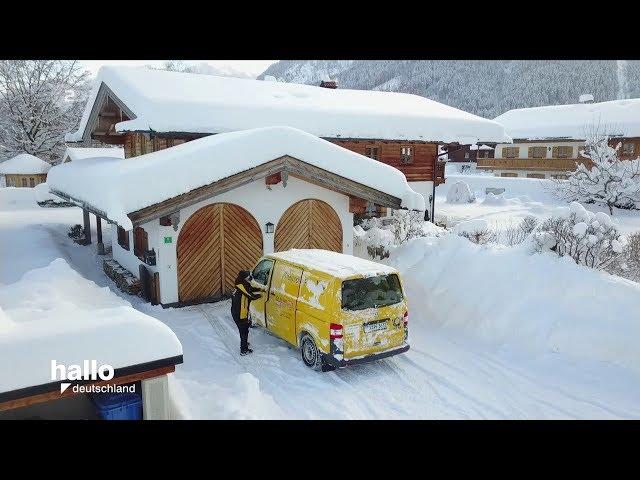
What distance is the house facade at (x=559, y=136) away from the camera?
3712 cm

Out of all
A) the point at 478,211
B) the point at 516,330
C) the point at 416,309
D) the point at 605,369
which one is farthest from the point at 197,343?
the point at 478,211

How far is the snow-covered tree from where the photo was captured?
3584 centimetres

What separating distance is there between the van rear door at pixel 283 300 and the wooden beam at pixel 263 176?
9.73 feet

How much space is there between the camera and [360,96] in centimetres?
2647

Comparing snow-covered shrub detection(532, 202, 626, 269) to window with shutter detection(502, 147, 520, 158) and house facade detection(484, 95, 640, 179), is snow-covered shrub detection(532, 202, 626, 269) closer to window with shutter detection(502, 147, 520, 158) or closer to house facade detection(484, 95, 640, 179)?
house facade detection(484, 95, 640, 179)

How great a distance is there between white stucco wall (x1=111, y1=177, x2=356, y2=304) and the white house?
3 centimetres

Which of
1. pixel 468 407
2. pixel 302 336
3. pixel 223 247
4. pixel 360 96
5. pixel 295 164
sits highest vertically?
pixel 360 96

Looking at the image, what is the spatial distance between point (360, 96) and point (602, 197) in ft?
49.5

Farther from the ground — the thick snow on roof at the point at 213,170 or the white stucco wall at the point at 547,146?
the white stucco wall at the point at 547,146

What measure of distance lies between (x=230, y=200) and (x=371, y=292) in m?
5.72

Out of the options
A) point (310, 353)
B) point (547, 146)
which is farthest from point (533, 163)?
point (310, 353)

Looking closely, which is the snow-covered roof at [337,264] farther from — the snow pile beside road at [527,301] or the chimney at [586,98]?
the chimney at [586,98]

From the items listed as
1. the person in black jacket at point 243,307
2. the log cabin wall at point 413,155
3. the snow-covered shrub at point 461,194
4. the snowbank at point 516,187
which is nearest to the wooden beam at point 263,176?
the person in black jacket at point 243,307

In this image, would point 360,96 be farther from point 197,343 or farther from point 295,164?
point 197,343
